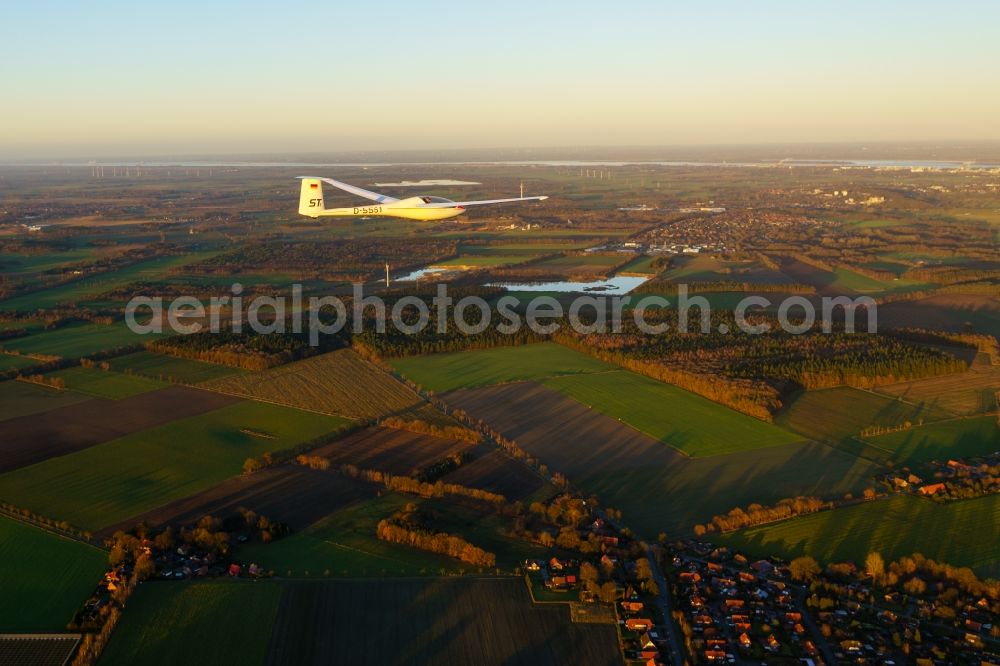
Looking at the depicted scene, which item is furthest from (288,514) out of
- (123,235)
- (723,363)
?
(123,235)

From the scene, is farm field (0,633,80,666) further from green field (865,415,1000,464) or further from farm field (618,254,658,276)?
farm field (618,254,658,276)

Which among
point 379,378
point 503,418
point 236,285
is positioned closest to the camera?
point 503,418

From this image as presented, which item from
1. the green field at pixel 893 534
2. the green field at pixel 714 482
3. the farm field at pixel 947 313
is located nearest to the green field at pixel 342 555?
the green field at pixel 714 482

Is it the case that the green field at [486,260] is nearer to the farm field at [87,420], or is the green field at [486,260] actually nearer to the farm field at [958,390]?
the farm field at [87,420]

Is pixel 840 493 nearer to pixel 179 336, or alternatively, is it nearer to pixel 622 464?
pixel 622 464

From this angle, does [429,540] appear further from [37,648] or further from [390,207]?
[390,207]

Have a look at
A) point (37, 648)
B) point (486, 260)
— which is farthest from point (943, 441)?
point (486, 260)

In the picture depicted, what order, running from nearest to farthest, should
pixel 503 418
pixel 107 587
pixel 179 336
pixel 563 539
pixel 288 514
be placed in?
pixel 107 587, pixel 563 539, pixel 288 514, pixel 503 418, pixel 179 336
